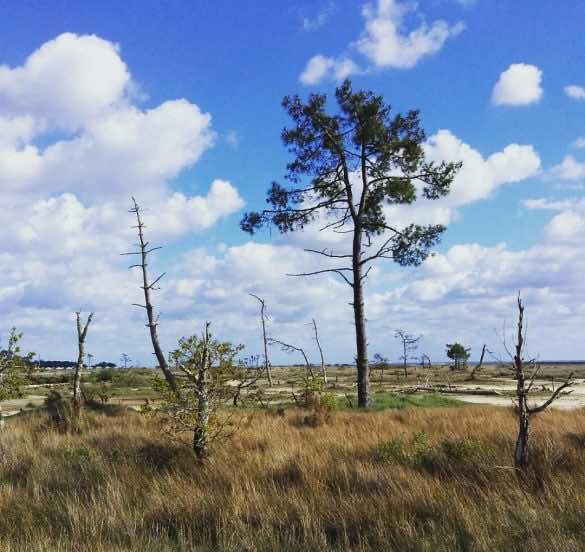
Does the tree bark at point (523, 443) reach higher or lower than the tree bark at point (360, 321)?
lower

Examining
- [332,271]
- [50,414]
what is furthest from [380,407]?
[50,414]

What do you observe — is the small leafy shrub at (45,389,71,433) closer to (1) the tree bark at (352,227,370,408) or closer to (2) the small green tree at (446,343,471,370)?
(1) the tree bark at (352,227,370,408)

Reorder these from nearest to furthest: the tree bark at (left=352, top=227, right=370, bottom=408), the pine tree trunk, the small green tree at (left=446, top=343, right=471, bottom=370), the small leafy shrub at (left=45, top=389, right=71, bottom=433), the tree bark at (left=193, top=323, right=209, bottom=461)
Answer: the tree bark at (left=193, top=323, right=209, bottom=461)
the small leafy shrub at (left=45, top=389, right=71, bottom=433)
the pine tree trunk
the tree bark at (left=352, top=227, right=370, bottom=408)
the small green tree at (left=446, top=343, right=471, bottom=370)

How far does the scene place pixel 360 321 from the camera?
61.2 ft

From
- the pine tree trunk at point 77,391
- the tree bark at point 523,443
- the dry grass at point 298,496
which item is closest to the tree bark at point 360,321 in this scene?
the dry grass at point 298,496

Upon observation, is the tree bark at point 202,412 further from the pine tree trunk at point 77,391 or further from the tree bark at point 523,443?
the pine tree trunk at point 77,391

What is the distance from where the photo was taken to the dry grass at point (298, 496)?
519 cm

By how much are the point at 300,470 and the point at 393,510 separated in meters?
2.14

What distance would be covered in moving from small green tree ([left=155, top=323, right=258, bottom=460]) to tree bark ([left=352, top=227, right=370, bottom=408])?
9664 mm

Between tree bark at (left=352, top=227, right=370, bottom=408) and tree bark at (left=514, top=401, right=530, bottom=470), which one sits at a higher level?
tree bark at (left=352, top=227, right=370, bottom=408)

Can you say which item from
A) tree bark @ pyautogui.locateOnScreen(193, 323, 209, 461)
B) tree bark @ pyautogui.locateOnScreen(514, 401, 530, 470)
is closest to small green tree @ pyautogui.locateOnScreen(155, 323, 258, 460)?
tree bark @ pyautogui.locateOnScreen(193, 323, 209, 461)

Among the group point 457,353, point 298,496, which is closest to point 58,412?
point 298,496

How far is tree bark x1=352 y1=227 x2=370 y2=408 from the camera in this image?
60.8 feet

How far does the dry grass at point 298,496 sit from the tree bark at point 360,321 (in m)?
7.89
